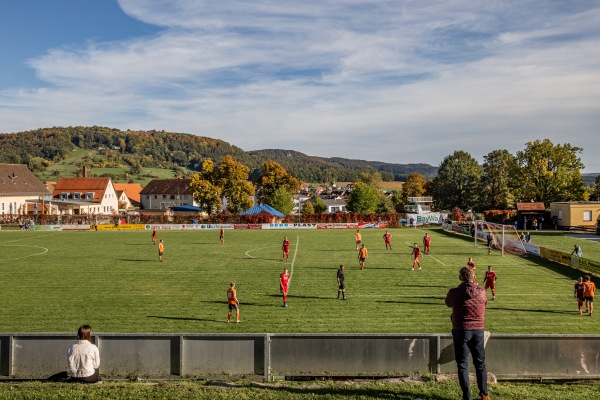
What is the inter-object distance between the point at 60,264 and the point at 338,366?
26.3 meters

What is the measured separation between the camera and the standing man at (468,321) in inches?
298

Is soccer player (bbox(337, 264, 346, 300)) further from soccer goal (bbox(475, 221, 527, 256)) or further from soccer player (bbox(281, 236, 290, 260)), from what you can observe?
soccer goal (bbox(475, 221, 527, 256))

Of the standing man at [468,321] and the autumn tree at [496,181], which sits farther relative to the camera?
the autumn tree at [496,181]

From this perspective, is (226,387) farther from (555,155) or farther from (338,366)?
(555,155)

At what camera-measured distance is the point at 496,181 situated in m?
91.2

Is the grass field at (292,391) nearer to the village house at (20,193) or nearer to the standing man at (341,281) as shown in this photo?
the standing man at (341,281)

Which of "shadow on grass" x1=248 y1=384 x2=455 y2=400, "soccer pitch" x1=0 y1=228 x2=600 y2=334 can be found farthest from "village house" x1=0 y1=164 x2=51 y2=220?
"shadow on grass" x1=248 y1=384 x2=455 y2=400

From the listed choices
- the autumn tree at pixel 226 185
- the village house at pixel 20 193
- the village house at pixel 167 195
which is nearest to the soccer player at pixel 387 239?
the autumn tree at pixel 226 185

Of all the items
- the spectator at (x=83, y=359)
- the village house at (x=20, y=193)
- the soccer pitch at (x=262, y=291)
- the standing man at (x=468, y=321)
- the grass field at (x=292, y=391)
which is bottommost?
the soccer pitch at (x=262, y=291)

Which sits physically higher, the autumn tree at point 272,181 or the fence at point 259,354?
the autumn tree at point 272,181

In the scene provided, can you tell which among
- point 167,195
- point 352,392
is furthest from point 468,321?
point 167,195

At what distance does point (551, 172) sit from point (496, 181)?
20.1 meters

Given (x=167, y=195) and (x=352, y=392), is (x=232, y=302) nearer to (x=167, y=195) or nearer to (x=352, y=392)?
(x=352, y=392)

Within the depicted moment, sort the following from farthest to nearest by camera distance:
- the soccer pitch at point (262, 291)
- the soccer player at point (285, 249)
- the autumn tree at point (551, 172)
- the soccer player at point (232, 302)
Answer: the autumn tree at point (551, 172), the soccer player at point (285, 249), the soccer player at point (232, 302), the soccer pitch at point (262, 291)
